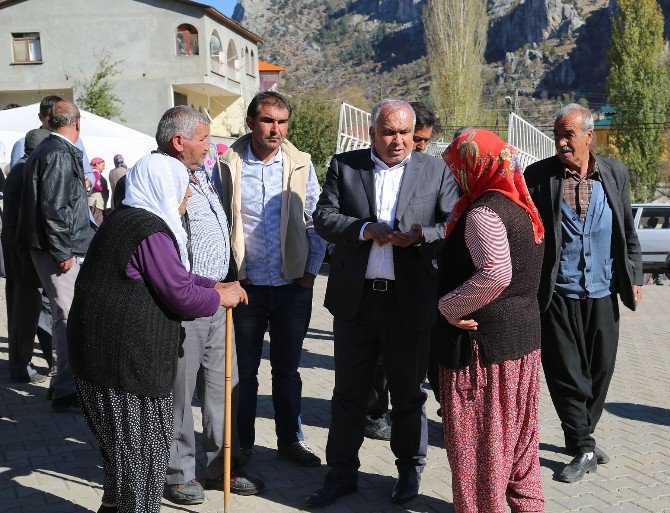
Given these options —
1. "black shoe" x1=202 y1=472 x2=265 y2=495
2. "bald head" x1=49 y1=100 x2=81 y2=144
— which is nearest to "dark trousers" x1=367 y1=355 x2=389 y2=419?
"black shoe" x1=202 y1=472 x2=265 y2=495

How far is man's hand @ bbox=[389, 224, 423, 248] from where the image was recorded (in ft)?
13.3

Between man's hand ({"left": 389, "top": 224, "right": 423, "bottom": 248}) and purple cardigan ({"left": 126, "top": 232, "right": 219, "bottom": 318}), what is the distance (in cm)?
109

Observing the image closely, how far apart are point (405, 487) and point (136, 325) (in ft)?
6.10

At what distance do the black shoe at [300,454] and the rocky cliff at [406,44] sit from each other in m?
97.5

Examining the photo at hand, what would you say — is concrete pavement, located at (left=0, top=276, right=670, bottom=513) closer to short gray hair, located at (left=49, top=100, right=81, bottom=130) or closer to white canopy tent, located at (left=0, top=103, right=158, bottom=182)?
short gray hair, located at (left=49, top=100, right=81, bottom=130)

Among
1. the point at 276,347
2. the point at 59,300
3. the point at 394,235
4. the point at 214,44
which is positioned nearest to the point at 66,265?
the point at 59,300

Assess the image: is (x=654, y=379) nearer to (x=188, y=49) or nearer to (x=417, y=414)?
(x=417, y=414)

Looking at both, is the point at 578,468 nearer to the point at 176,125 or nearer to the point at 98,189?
the point at 176,125

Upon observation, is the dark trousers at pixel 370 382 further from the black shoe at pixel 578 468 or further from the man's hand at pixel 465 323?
the black shoe at pixel 578 468

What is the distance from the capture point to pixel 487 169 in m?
3.55

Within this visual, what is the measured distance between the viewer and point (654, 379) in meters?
7.60

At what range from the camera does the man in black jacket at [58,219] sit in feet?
18.7

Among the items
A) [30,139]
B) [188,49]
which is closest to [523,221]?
[30,139]

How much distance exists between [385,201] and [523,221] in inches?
37.9
